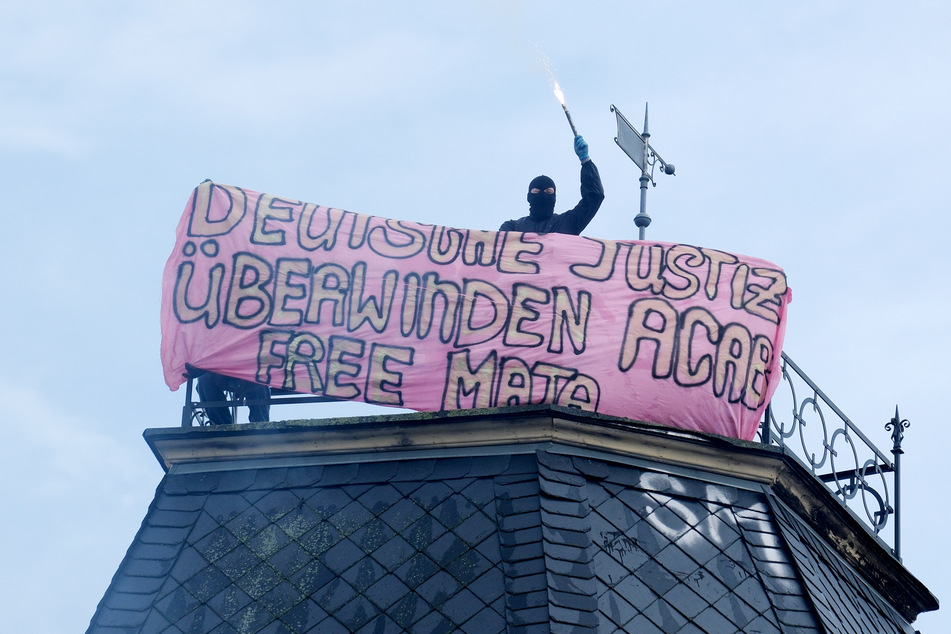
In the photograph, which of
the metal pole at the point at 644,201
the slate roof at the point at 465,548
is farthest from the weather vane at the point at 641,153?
the slate roof at the point at 465,548

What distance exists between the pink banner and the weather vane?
169 centimetres

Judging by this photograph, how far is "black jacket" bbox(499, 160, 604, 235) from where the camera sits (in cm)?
1431

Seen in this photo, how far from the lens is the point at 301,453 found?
13.1m

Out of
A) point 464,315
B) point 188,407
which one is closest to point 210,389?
point 188,407

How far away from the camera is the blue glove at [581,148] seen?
14.4 meters

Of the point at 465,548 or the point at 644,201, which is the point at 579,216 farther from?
the point at 465,548

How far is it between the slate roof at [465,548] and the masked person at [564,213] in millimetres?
2413

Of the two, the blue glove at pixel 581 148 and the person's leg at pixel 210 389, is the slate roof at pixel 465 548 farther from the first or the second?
the blue glove at pixel 581 148

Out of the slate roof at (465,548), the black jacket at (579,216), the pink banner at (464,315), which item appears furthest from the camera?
the black jacket at (579,216)

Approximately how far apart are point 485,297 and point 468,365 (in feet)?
2.16

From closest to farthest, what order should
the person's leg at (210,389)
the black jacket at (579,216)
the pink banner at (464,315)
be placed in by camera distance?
the pink banner at (464,315) < the person's leg at (210,389) < the black jacket at (579,216)

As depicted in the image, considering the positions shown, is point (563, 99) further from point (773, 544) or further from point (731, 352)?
point (773, 544)

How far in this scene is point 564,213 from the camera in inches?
573

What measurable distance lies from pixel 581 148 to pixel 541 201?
58 cm
